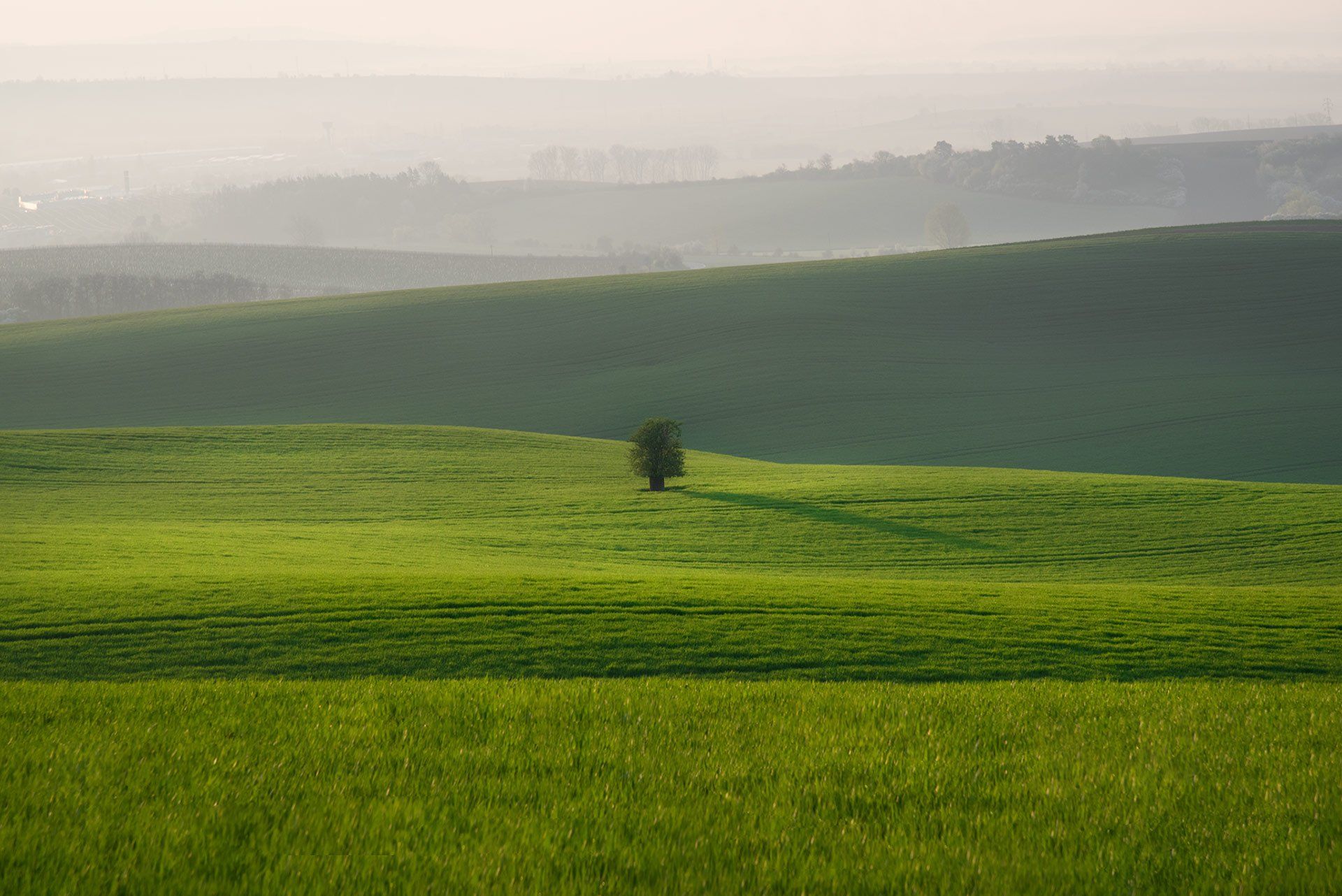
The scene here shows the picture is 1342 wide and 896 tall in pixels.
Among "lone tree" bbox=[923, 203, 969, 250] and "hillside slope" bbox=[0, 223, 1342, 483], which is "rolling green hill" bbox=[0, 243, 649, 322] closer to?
"lone tree" bbox=[923, 203, 969, 250]

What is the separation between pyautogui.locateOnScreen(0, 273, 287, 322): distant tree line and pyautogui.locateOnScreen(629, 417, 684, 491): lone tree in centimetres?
8087

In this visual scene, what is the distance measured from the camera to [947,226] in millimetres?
167625

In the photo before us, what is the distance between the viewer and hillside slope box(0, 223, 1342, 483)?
4772 centimetres

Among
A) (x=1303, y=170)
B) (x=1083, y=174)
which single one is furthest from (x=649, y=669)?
(x=1303, y=170)

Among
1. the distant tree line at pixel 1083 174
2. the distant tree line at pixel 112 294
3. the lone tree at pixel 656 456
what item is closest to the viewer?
the lone tree at pixel 656 456

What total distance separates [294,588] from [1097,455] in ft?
126

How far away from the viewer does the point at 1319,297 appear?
62.9 meters

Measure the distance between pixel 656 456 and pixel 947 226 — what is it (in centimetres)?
14938

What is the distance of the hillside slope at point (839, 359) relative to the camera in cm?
4772

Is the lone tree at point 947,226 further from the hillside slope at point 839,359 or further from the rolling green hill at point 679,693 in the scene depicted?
the rolling green hill at point 679,693

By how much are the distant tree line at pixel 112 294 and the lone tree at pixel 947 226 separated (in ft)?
343

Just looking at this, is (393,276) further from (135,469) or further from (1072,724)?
(1072,724)

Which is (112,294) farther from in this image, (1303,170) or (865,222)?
(1303,170)

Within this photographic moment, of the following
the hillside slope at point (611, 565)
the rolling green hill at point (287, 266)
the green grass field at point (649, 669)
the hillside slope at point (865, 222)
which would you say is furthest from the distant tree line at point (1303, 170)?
the hillside slope at point (611, 565)
